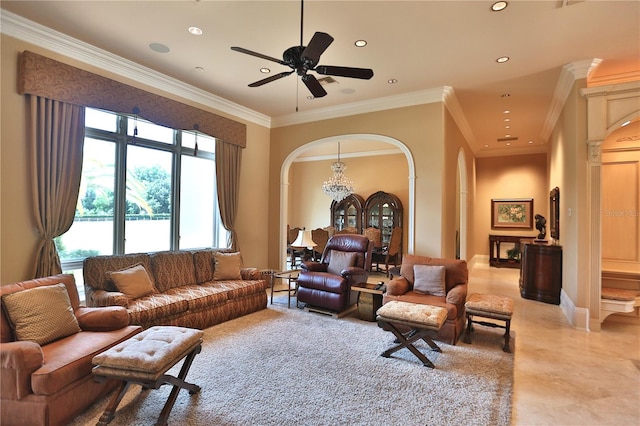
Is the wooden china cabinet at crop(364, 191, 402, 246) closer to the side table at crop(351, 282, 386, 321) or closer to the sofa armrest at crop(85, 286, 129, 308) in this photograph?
the side table at crop(351, 282, 386, 321)

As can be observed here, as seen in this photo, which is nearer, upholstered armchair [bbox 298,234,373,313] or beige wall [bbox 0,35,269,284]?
beige wall [bbox 0,35,269,284]

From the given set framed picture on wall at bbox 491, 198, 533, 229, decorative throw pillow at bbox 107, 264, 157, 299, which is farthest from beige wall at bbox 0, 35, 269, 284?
framed picture on wall at bbox 491, 198, 533, 229

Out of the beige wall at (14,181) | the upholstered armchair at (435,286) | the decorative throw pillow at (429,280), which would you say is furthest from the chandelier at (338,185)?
the beige wall at (14,181)

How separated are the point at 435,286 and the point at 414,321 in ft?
3.67

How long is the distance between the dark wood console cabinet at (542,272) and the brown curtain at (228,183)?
211 inches

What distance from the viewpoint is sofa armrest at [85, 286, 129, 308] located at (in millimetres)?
3314

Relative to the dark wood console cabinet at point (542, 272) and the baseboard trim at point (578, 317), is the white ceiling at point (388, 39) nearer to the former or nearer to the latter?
the dark wood console cabinet at point (542, 272)

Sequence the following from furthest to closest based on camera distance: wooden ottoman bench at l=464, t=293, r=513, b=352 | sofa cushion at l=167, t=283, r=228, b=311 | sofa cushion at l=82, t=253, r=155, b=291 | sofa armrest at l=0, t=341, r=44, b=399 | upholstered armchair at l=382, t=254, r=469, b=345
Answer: sofa cushion at l=167, t=283, r=228, b=311
upholstered armchair at l=382, t=254, r=469, b=345
sofa cushion at l=82, t=253, r=155, b=291
wooden ottoman bench at l=464, t=293, r=513, b=352
sofa armrest at l=0, t=341, r=44, b=399

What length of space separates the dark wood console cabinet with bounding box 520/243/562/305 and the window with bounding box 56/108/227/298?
5.66m

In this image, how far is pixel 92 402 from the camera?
7.79ft

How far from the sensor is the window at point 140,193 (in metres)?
4.06

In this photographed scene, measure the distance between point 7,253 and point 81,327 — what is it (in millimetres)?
1430

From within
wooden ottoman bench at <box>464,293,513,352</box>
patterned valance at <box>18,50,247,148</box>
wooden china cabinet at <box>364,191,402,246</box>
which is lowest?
wooden ottoman bench at <box>464,293,513,352</box>

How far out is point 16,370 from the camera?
6.60 feet
